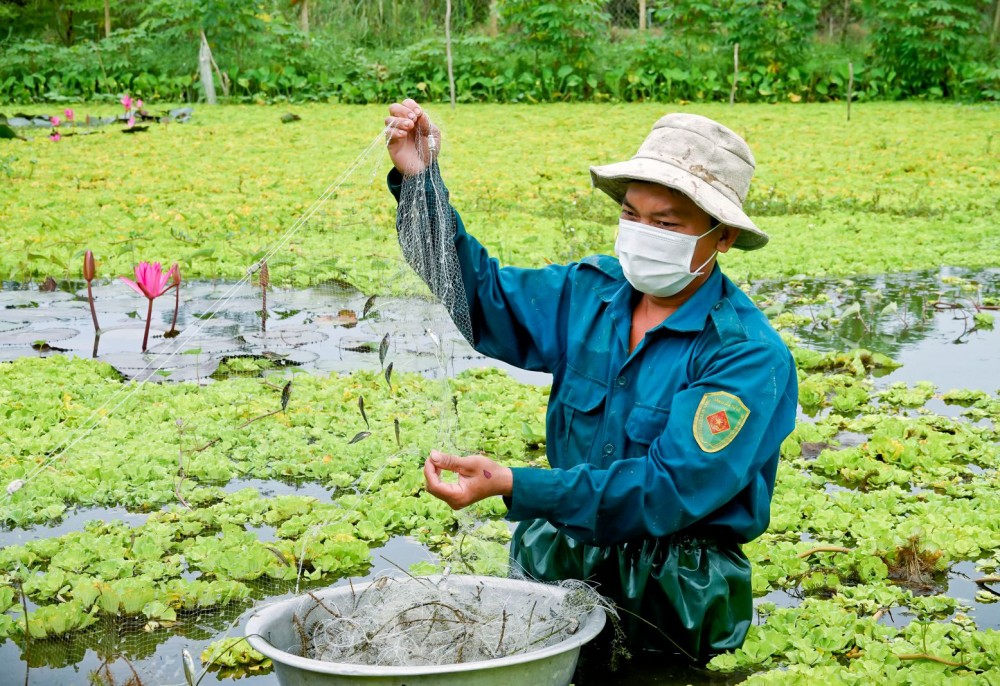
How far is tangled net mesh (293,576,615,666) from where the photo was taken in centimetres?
216

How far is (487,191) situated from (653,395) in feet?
21.2

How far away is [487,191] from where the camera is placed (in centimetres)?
876

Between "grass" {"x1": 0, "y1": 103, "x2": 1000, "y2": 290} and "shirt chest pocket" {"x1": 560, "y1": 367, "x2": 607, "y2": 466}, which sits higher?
"shirt chest pocket" {"x1": 560, "y1": 367, "x2": 607, "y2": 466}

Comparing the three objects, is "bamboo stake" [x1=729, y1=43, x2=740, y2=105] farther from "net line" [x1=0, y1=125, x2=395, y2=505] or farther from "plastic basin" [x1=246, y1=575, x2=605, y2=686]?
"plastic basin" [x1=246, y1=575, x2=605, y2=686]

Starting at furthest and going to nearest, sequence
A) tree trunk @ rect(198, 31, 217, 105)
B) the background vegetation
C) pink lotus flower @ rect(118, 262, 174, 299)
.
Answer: the background vegetation, tree trunk @ rect(198, 31, 217, 105), pink lotus flower @ rect(118, 262, 174, 299)

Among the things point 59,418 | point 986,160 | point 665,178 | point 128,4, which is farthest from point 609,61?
point 665,178

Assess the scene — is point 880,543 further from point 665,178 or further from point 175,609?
point 175,609

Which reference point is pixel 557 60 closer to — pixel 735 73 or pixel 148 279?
pixel 735 73

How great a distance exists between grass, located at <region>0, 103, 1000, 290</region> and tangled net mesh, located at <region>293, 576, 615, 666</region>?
3.26 ft

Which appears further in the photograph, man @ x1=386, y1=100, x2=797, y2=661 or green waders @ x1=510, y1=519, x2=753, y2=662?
green waders @ x1=510, y1=519, x2=753, y2=662

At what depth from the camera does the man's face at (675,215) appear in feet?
8.04

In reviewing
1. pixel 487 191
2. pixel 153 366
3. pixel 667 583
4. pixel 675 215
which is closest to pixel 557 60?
pixel 487 191

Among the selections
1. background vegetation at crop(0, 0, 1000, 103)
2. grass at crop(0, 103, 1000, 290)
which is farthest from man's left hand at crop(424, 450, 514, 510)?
background vegetation at crop(0, 0, 1000, 103)

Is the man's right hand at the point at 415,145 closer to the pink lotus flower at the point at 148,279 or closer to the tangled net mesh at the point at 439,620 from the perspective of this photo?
the tangled net mesh at the point at 439,620
